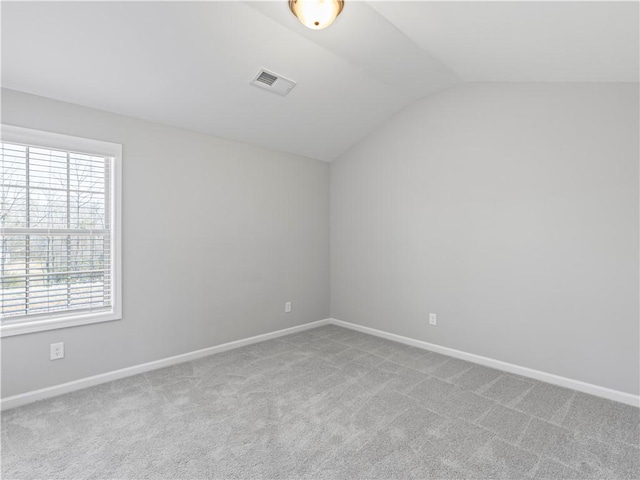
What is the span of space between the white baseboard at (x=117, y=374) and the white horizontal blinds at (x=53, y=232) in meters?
0.56

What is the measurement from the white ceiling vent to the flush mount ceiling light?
71 centimetres

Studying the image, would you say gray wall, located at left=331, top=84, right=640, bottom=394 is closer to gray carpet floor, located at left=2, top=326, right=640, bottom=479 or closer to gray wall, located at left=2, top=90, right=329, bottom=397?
gray carpet floor, located at left=2, top=326, right=640, bottom=479

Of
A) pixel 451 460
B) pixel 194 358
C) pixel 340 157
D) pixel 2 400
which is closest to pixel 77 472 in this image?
pixel 2 400

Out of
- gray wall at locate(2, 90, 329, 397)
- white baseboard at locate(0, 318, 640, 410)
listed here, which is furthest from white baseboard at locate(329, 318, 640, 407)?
gray wall at locate(2, 90, 329, 397)

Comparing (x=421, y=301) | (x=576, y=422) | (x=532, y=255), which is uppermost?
(x=532, y=255)

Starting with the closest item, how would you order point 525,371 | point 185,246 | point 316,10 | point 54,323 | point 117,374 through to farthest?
point 316,10
point 54,323
point 117,374
point 525,371
point 185,246

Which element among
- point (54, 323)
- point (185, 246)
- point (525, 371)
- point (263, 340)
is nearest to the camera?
point (54, 323)

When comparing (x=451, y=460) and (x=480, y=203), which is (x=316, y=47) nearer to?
(x=480, y=203)

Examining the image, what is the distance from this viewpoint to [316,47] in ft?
8.94

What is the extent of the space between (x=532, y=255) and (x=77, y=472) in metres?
3.50

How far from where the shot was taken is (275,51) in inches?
104

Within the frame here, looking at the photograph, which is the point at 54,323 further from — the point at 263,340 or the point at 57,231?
the point at 263,340

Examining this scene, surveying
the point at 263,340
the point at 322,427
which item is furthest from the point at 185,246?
the point at 322,427

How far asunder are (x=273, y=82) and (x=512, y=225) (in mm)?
2474
